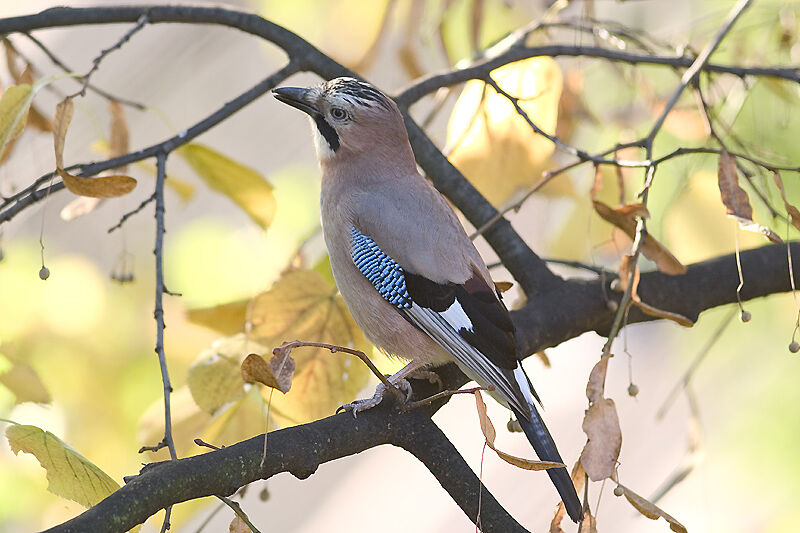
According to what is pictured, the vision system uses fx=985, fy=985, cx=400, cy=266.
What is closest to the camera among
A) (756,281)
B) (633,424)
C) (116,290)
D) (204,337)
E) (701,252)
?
(756,281)

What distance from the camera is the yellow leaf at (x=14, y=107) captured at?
4.53 ft

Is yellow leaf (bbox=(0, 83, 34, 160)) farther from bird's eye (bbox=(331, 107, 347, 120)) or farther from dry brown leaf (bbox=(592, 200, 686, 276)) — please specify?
dry brown leaf (bbox=(592, 200, 686, 276))

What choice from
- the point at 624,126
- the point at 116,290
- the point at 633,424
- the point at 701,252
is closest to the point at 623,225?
the point at 701,252

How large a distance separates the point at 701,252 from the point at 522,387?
65 cm

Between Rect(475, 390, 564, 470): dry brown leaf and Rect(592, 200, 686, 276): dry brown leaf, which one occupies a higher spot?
Rect(592, 200, 686, 276): dry brown leaf

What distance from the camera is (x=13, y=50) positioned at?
73.0 inches

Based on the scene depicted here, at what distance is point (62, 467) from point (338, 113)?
987 millimetres

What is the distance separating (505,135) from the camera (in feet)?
6.46

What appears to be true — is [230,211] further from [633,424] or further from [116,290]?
[633,424]

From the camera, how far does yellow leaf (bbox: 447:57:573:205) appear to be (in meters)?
1.96

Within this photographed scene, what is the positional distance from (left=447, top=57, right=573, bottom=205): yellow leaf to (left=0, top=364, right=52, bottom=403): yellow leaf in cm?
95

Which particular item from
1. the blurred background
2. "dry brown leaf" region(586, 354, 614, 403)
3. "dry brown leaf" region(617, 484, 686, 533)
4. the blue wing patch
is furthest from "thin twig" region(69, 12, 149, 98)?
"dry brown leaf" region(617, 484, 686, 533)

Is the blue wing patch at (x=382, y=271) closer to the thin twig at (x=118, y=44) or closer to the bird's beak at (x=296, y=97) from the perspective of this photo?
the bird's beak at (x=296, y=97)

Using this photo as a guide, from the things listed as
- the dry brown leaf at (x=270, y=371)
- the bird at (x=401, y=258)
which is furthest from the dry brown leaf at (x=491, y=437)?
the bird at (x=401, y=258)
